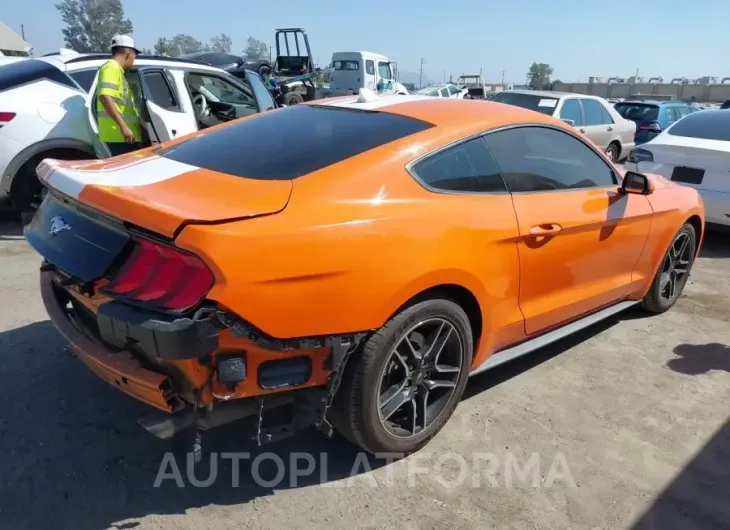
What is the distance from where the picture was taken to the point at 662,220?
161 inches

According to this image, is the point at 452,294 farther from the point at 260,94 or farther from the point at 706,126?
the point at 260,94

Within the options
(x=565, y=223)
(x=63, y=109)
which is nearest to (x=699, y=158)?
(x=565, y=223)

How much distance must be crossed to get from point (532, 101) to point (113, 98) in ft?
24.2

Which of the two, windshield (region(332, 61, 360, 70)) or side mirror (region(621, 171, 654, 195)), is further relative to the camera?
Answer: windshield (region(332, 61, 360, 70))

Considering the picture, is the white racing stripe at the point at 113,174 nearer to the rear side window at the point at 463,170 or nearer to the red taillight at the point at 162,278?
the red taillight at the point at 162,278

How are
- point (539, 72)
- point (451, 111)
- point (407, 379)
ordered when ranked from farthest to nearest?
point (539, 72), point (451, 111), point (407, 379)

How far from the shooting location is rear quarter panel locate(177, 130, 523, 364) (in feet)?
6.72

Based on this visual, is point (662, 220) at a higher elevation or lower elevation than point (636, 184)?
lower

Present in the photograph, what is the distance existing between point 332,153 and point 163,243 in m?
0.91

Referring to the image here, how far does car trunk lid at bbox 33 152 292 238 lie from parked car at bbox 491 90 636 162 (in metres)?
8.41

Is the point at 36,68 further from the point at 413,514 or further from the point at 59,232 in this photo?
the point at 413,514

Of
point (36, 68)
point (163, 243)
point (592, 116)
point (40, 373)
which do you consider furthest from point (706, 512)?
point (592, 116)

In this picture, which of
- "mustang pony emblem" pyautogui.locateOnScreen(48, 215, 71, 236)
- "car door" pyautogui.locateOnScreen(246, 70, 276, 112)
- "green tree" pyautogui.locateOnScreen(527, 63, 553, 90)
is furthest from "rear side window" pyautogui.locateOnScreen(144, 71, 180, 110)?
"green tree" pyautogui.locateOnScreen(527, 63, 553, 90)

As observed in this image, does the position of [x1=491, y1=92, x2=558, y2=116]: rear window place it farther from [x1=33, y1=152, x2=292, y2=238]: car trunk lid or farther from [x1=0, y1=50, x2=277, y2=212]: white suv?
[x1=33, y1=152, x2=292, y2=238]: car trunk lid
